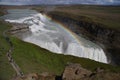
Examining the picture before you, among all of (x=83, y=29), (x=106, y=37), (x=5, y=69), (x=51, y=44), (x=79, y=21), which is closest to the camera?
(x=5, y=69)

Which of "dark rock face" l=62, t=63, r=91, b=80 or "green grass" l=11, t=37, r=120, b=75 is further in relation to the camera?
"green grass" l=11, t=37, r=120, b=75

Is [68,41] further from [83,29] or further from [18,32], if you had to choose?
[83,29]

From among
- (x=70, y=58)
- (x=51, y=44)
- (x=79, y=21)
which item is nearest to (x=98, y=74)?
(x=70, y=58)

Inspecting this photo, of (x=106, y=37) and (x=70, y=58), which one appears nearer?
(x=70, y=58)

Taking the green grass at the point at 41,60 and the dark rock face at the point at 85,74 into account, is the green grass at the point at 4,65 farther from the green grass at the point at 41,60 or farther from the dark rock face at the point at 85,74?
the dark rock face at the point at 85,74

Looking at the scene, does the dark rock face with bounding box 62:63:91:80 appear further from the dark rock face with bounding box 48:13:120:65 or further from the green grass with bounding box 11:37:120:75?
the dark rock face with bounding box 48:13:120:65

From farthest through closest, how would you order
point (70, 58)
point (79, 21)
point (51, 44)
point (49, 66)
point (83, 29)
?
point (79, 21) < point (83, 29) < point (51, 44) < point (70, 58) < point (49, 66)

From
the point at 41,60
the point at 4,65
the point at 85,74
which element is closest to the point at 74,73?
the point at 85,74

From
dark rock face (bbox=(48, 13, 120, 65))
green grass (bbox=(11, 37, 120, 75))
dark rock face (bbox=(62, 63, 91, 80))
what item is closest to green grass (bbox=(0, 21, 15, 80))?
green grass (bbox=(11, 37, 120, 75))
